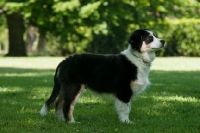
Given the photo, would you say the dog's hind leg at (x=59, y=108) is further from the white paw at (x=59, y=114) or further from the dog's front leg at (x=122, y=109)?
the dog's front leg at (x=122, y=109)

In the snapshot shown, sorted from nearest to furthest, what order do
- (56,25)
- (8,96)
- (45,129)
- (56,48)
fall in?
(45,129) → (8,96) → (56,25) → (56,48)

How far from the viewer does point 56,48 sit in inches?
1180

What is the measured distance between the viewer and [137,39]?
700cm

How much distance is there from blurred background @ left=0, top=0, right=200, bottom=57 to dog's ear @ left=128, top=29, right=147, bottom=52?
15031mm

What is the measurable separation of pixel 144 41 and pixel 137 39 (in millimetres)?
119

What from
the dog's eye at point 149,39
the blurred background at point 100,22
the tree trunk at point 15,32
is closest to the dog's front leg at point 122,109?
the dog's eye at point 149,39

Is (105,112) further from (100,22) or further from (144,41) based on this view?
(100,22)

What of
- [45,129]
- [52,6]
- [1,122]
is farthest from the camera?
[52,6]

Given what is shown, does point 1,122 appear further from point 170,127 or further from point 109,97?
point 170,127

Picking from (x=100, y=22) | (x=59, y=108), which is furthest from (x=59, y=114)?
(x=100, y=22)

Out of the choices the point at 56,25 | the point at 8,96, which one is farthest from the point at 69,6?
the point at 8,96

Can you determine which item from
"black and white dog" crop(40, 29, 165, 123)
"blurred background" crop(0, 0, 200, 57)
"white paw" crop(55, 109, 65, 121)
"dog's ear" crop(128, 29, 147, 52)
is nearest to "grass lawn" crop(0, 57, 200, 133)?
"white paw" crop(55, 109, 65, 121)

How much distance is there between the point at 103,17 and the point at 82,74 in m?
17.3

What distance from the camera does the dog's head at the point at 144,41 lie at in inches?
274
